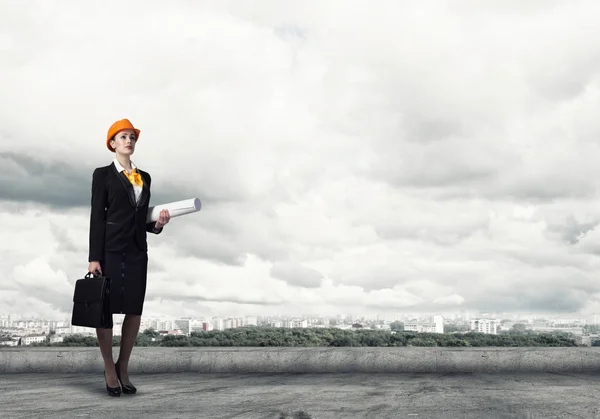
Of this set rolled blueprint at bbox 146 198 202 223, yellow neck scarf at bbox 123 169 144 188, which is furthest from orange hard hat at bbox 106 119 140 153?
rolled blueprint at bbox 146 198 202 223

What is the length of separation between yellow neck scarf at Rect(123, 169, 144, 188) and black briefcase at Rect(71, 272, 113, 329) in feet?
2.81

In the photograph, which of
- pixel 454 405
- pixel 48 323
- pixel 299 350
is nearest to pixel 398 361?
pixel 299 350

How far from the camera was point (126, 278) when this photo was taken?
18.1 ft

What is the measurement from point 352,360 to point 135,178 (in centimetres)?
344

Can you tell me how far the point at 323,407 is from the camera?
15.3 ft

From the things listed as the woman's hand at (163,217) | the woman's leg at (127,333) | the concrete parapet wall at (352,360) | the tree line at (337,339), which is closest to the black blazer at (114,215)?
the woman's hand at (163,217)

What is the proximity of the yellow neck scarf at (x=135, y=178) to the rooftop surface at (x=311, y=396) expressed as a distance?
1.79 metres

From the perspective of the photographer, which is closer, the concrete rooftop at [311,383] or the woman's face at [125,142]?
the concrete rooftop at [311,383]

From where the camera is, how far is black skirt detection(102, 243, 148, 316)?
5.47 metres

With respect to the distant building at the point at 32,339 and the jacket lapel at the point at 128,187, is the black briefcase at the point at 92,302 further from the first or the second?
the distant building at the point at 32,339

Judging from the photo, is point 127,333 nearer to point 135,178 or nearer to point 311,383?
point 135,178

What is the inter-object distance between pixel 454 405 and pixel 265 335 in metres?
4.60

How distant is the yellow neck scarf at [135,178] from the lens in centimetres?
571

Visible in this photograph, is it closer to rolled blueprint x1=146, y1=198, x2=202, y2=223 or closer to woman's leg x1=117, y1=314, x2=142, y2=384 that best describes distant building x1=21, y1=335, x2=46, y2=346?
woman's leg x1=117, y1=314, x2=142, y2=384
